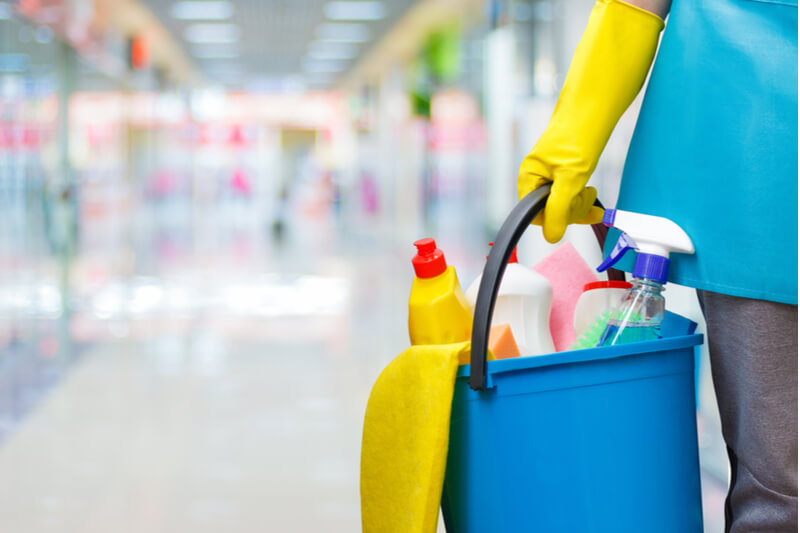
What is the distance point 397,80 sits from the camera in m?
14.8

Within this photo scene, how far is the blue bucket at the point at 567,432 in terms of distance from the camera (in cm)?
91

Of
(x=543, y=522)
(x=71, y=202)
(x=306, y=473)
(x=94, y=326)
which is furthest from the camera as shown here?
(x=71, y=202)

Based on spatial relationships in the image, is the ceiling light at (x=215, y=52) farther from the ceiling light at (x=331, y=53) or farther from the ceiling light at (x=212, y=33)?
the ceiling light at (x=331, y=53)

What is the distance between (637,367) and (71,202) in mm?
9109

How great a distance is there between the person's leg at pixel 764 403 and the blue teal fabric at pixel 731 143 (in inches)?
1.7

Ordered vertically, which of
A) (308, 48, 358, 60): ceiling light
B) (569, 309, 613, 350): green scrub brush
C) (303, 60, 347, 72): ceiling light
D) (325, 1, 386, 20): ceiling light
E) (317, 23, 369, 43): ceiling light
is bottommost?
(569, 309, 613, 350): green scrub brush

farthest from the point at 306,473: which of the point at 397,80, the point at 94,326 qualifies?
the point at 397,80

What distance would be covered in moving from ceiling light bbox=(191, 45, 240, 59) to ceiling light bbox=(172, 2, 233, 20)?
3.37 metres

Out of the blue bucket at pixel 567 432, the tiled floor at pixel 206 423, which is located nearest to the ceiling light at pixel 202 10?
the tiled floor at pixel 206 423

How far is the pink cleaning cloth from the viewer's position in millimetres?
1240

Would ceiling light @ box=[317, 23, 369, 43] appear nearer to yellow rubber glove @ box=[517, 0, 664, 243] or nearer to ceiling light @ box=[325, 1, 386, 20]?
ceiling light @ box=[325, 1, 386, 20]

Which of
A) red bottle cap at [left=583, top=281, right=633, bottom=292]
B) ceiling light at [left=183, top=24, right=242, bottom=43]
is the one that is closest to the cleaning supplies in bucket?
red bottle cap at [left=583, top=281, right=633, bottom=292]

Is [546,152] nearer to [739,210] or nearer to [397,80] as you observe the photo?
[739,210]

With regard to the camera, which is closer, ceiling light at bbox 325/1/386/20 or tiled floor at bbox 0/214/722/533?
tiled floor at bbox 0/214/722/533
